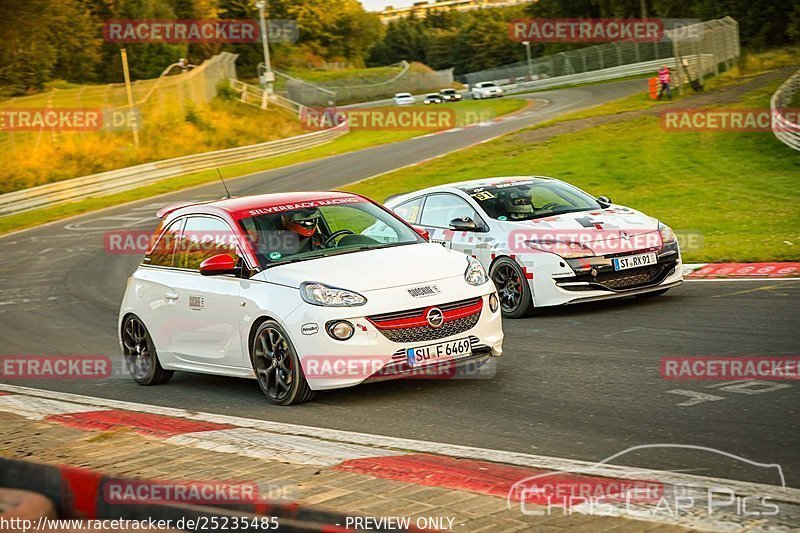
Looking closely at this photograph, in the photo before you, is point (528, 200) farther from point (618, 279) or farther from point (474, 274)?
point (474, 274)

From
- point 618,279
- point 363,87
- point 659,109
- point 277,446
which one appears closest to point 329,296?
→ point 277,446

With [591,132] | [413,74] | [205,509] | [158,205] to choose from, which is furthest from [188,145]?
[413,74]

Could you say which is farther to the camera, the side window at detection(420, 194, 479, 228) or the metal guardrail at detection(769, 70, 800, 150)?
the metal guardrail at detection(769, 70, 800, 150)

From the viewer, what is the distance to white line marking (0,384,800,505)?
17.4 ft

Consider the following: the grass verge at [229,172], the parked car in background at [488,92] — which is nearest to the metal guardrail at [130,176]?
the grass verge at [229,172]

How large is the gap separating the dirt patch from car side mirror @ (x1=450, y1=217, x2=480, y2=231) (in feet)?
70.7

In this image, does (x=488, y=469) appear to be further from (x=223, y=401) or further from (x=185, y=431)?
(x=223, y=401)

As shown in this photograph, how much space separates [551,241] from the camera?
1198 centimetres

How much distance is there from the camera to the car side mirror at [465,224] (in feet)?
41.9

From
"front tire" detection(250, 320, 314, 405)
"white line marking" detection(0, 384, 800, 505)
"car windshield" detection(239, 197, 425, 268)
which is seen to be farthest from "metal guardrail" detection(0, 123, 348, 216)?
"front tire" detection(250, 320, 314, 405)

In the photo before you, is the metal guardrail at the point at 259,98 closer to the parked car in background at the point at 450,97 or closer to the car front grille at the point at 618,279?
the parked car in background at the point at 450,97

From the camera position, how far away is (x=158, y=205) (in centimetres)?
3238

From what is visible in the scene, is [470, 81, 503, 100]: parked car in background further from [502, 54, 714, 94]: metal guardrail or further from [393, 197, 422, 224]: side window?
[393, 197, 422, 224]: side window

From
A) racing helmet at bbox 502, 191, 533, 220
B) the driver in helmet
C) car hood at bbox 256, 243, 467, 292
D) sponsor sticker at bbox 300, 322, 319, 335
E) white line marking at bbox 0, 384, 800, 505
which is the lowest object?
white line marking at bbox 0, 384, 800, 505
